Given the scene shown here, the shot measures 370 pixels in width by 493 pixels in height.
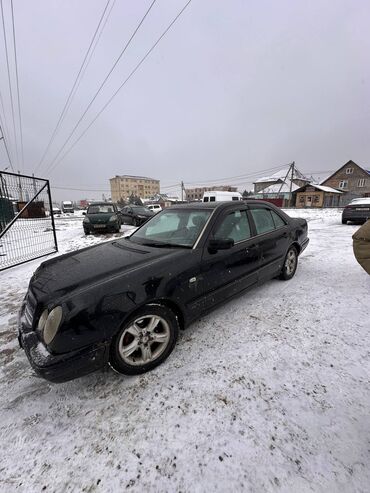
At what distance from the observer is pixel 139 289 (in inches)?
74.9

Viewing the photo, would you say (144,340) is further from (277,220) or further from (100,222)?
(100,222)

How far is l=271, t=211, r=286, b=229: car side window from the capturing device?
3.77 metres

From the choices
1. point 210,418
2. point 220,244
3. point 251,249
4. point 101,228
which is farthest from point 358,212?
point 210,418

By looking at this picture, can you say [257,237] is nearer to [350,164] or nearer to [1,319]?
[1,319]

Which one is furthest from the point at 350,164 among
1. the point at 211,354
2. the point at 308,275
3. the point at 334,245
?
the point at 211,354

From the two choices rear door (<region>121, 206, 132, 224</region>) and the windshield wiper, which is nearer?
the windshield wiper

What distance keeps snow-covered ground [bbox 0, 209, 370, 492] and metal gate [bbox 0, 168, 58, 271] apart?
4056 millimetres

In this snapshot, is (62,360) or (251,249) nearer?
(62,360)

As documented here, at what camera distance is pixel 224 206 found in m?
2.95

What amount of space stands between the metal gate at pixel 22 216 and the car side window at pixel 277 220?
5.69 metres

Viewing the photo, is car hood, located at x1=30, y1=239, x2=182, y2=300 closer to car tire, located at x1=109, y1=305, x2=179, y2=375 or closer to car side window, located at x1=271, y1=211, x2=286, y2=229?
car tire, located at x1=109, y1=305, x2=179, y2=375

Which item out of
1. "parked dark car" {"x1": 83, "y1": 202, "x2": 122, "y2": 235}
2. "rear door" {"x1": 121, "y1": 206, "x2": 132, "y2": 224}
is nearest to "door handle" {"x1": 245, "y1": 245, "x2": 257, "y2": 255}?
"parked dark car" {"x1": 83, "y1": 202, "x2": 122, "y2": 235}

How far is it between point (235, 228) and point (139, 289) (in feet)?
5.30

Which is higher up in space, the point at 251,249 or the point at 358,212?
the point at 251,249
